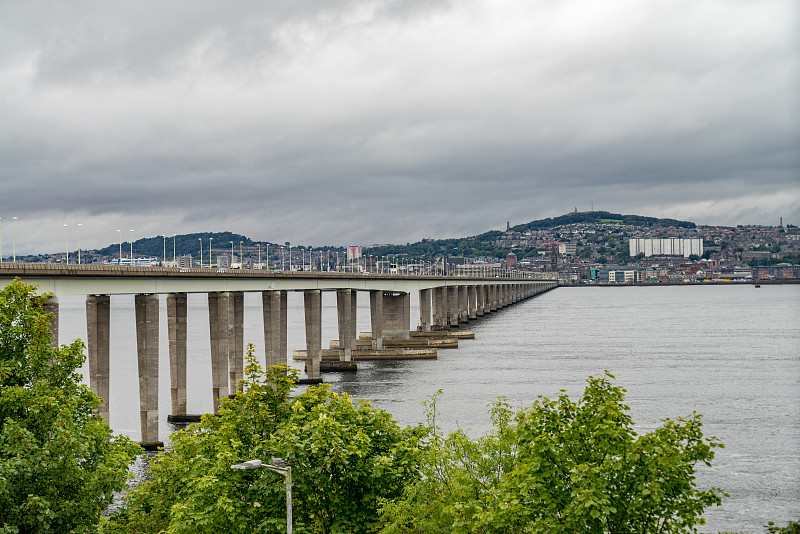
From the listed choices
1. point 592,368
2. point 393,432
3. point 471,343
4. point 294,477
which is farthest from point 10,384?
point 471,343

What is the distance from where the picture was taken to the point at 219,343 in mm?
63969

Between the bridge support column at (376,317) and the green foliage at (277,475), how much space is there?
86784 mm

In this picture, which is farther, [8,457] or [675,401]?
[675,401]

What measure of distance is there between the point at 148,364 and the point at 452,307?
12657 cm

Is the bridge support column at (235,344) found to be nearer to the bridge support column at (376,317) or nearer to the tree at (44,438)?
the tree at (44,438)

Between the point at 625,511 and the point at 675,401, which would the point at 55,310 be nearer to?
the point at 625,511

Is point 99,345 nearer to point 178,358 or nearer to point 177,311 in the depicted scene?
point 178,358

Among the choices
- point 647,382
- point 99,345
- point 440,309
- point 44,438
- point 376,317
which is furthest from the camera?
point 440,309

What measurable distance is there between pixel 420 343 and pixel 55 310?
3215 inches

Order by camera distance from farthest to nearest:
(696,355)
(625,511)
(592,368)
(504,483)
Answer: (696,355), (592,368), (504,483), (625,511)

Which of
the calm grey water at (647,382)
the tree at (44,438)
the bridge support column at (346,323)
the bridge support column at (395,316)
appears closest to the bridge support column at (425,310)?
the calm grey water at (647,382)

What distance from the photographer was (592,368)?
303 feet

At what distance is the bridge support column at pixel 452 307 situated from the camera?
6811 inches

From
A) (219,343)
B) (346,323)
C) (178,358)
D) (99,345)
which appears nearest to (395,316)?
(346,323)
